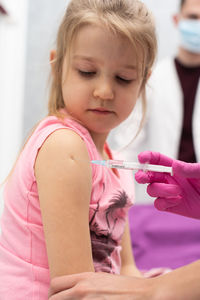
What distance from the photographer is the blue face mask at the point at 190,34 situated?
239cm

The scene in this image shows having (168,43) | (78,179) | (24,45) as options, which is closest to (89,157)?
(78,179)

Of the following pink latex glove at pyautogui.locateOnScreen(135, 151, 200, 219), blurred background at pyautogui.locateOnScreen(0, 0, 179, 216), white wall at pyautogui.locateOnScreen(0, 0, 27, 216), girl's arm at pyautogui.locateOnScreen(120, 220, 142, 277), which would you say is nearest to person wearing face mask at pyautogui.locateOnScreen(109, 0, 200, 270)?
blurred background at pyautogui.locateOnScreen(0, 0, 179, 216)

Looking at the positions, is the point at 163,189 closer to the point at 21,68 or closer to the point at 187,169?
the point at 187,169

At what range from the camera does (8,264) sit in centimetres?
83

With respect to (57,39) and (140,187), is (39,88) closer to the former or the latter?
(140,187)

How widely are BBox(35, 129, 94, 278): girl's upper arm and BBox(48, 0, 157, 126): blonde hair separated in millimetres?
161

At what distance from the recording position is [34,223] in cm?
82

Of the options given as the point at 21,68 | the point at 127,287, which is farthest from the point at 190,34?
the point at 127,287

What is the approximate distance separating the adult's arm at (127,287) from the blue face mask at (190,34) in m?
1.88

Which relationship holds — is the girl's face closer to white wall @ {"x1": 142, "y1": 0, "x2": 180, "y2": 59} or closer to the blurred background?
the blurred background

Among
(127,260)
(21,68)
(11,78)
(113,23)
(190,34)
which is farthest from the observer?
(190,34)

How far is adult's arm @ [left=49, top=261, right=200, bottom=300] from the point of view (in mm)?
698

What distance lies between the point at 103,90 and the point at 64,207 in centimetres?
24

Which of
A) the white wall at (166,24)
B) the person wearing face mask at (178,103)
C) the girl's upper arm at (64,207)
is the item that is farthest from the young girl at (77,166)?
the white wall at (166,24)
